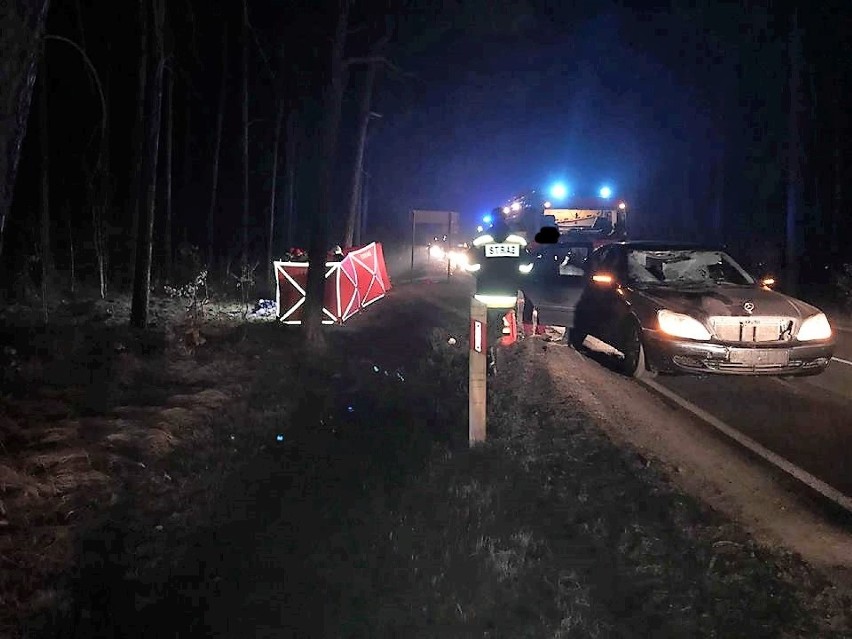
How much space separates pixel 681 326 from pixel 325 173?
20.2 ft

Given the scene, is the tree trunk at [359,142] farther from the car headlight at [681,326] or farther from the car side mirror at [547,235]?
the car headlight at [681,326]

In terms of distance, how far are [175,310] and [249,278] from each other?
2838mm

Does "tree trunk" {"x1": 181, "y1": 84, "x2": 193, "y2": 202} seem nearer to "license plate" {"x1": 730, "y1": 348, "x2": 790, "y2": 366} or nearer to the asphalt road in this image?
the asphalt road

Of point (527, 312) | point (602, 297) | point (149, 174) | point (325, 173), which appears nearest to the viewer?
point (602, 297)

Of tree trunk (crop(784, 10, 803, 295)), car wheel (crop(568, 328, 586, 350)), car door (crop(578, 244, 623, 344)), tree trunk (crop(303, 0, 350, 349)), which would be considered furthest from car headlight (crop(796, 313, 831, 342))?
tree trunk (crop(784, 10, 803, 295))

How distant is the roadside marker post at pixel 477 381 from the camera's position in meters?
6.21

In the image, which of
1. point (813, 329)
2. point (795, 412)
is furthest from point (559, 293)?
point (795, 412)

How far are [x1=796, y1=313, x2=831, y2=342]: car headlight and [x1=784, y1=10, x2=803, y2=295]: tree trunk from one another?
1310 centimetres

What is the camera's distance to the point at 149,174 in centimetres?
1148

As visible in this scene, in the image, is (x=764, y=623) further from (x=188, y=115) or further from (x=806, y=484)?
(x=188, y=115)

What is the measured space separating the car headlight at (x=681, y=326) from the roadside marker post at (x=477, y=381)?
2.58 m

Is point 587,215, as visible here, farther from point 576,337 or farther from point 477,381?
point 477,381

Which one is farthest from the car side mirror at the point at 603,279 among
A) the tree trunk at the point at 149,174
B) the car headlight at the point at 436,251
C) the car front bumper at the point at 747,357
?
the car headlight at the point at 436,251

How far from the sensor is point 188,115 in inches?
1003
